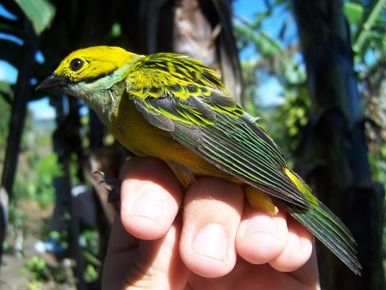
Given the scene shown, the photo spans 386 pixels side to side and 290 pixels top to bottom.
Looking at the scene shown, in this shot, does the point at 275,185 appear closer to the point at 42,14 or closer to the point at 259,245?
the point at 259,245

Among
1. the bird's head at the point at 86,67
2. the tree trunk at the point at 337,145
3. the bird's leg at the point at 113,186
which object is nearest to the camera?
the bird's leg at the point at 113,186

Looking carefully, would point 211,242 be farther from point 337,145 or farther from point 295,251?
point 337,145

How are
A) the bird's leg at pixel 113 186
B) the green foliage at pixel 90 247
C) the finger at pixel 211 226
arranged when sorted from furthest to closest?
the green foliage at pixel 90 247 < the bird's leg at pixel 113 186 < the finger at pixel 211 226

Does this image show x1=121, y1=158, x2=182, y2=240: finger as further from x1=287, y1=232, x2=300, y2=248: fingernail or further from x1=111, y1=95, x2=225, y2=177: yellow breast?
x1=287, y1=232, x2=300, y2=248: fingernail

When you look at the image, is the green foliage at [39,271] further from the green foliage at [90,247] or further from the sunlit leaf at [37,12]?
the sunlit leaf at [37,12]

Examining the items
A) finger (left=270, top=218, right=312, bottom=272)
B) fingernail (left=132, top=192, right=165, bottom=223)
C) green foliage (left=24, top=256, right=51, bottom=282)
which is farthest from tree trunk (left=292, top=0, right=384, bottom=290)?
green foliage (left=24, top=256, right=51, bottom=282)

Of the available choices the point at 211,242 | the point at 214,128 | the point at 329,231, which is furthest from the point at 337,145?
the point at 211,242

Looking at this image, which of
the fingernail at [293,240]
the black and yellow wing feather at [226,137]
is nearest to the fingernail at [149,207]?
the black and yellow wing feather at [226,137]
